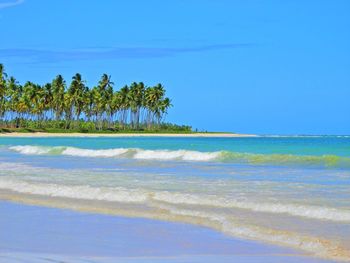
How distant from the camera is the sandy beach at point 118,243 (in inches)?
329

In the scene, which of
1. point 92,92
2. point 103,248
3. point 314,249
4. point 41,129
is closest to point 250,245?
point 314,249

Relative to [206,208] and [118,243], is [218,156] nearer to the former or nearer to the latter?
[206,208]

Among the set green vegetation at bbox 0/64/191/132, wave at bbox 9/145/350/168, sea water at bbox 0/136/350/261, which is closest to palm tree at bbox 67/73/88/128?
green vegetation at bbox 0/64/191/132

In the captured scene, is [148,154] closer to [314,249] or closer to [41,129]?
[314,249]

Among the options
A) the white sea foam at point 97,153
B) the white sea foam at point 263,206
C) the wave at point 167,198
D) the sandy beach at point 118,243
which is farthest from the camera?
the white sea foam at point 97,153

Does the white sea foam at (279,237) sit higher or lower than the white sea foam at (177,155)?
lower

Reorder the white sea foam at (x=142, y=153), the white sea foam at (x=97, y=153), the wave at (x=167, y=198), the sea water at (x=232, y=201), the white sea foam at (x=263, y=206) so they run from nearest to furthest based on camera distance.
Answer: the sea water at (x=232, y=201) → the white sea foam at (x=263, y=206) → the wave at (x=167, y=198) → the white sea foam at (x=142, y=153) → the white sea foam at (x=97, y=153)

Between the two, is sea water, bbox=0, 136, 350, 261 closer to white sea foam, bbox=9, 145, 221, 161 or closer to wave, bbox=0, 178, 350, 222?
wave, bbox=0, 178, 350, 222

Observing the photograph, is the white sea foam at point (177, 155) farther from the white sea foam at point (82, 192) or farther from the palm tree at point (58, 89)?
the palm tree at point (58, 89)

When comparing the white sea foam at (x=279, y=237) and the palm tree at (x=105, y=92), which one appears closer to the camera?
the white sea foam at (x=279, y=237)

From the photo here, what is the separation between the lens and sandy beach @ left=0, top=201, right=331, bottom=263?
8.35 metres

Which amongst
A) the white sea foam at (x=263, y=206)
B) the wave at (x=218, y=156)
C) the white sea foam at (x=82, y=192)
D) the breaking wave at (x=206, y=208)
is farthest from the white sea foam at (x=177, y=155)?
the white sea foam at (x=263, y=206)

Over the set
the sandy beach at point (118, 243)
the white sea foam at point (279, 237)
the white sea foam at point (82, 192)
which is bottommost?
the sandy beach at point (118, 243)

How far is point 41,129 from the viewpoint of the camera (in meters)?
129
